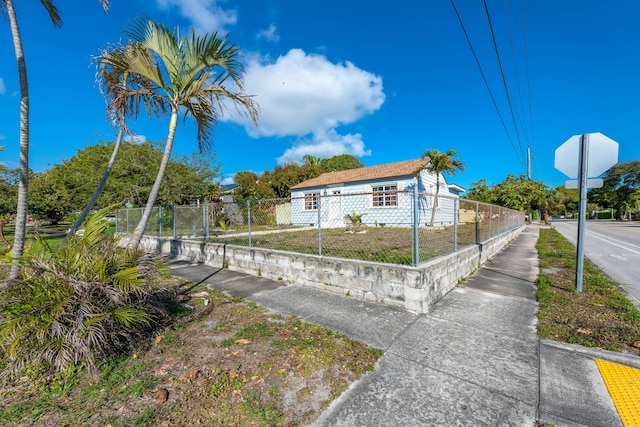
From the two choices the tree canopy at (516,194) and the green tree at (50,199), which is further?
the tree canopy at (516,194)

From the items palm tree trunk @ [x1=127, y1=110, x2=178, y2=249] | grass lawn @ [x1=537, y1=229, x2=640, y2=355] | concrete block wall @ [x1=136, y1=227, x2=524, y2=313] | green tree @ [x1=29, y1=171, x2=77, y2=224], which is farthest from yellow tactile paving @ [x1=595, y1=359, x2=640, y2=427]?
green tree @ [x1=29, y1=171, x2=77, y2=224]

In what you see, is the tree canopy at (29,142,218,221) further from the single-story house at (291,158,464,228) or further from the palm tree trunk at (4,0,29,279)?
the palm tree trunk at (4,0,29,279)

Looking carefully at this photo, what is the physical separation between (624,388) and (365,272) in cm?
276

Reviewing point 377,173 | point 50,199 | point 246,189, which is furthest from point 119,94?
point 246,189

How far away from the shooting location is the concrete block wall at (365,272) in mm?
3764

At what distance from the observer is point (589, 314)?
138 inches

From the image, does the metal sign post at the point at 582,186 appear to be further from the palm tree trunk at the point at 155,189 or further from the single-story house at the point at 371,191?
the single-story house at the point at 371,191

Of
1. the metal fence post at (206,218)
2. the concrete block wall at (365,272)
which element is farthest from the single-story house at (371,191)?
the concrete block wall at (365,272)

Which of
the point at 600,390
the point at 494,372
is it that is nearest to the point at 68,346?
the point at 494,372

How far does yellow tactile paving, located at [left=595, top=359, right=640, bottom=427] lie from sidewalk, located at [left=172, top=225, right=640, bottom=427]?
0.05 m

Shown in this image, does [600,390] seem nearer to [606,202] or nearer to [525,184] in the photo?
[525,184]

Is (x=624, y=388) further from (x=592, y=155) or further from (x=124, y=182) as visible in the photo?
(x=124, y=182)

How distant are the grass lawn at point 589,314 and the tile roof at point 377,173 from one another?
1044cm

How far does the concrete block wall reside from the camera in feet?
12.3
